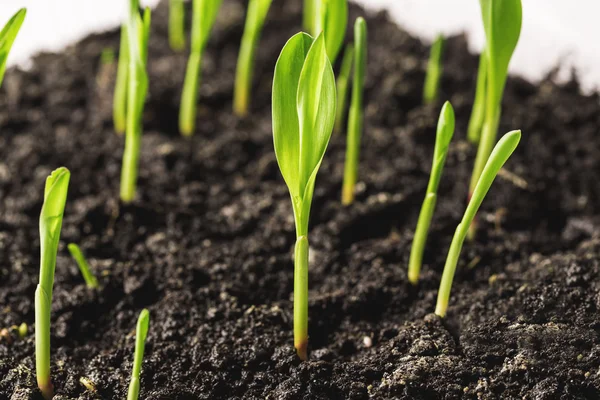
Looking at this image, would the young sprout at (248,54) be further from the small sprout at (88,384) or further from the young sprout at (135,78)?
the small sprout at (88,384)

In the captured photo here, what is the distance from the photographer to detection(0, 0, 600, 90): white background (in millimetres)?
1558

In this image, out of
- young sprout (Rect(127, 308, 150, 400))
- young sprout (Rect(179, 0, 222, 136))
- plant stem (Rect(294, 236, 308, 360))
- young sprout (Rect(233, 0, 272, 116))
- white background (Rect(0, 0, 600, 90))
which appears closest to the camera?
young sprout (Rect(127, 308, 150, 400))

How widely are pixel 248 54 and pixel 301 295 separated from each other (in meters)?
0.60

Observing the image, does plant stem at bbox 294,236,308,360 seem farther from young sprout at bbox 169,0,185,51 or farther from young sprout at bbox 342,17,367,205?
young sprout at bbox 169,0,185,51

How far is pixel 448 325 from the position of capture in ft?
3.00

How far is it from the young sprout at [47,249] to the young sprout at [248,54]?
0.57m

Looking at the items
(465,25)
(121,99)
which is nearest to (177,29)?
(121,99)

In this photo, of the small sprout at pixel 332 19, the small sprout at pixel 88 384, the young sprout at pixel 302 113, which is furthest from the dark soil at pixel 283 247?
the small sprout at pixel 332 19

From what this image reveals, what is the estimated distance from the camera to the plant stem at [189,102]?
126cm

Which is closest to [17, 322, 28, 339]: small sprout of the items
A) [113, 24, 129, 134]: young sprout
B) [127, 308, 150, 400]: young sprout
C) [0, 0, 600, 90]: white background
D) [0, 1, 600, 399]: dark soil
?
[0, 1, 600, 399]: dark soil

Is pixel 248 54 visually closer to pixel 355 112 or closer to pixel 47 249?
pixel 355 112

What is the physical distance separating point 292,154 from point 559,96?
836mm

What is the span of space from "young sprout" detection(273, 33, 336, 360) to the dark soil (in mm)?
177

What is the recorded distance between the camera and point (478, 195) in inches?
31.3
